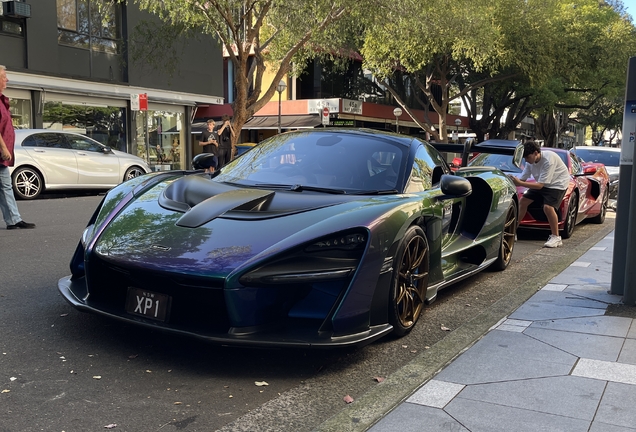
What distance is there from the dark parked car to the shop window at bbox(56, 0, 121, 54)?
1766 cm

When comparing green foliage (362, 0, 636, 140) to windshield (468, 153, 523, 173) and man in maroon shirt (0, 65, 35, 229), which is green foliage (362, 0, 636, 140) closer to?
windshield (468, 153, 523, 173)

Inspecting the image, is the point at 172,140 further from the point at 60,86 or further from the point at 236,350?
the point at 236,350

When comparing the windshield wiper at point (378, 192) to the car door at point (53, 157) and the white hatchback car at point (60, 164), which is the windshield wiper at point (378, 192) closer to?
the white hatchback car at point (60, 164)

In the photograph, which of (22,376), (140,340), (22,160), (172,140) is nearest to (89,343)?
(140,340)

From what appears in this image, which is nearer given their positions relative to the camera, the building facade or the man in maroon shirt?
the man in maroon shirt

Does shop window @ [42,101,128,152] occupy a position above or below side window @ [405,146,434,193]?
above

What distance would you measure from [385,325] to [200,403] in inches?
46.7

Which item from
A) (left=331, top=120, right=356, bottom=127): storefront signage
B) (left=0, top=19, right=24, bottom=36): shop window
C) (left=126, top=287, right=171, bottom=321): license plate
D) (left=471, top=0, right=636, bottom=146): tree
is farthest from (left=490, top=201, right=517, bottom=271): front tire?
(left=331, top=120, right=356, bottom=127): storefront signage

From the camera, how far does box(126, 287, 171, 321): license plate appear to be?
3141 millimetres

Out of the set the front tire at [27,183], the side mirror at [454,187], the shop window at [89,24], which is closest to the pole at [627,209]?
the side mirror at [454,187]

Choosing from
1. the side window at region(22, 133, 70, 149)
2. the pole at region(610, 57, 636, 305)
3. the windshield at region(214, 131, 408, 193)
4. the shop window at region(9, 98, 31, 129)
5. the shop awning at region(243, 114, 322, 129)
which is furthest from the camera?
the shop awning at region(243, 114, 322, 129)

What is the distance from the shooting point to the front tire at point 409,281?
12.1 ft

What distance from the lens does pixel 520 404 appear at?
9.61ft

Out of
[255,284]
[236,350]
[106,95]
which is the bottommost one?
[236,350]
